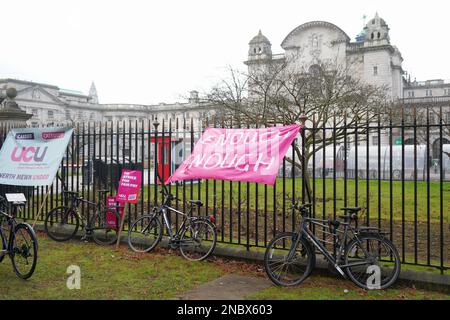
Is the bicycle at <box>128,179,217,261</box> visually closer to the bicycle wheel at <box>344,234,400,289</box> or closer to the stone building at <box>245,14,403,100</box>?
→ the bicycle wheel at <box>344,234,400,289</box>

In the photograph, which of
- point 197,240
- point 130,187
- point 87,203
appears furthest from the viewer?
point 87,203

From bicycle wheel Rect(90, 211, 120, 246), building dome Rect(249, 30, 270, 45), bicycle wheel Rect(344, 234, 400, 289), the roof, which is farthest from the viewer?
the roof

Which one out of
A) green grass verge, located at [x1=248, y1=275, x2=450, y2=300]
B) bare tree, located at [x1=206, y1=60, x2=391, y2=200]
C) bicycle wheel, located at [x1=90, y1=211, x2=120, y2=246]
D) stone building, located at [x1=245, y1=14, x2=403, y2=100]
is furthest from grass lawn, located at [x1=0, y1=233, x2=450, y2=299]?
stone building, located at [x1=245, y1=14, x2=403, y2=100]

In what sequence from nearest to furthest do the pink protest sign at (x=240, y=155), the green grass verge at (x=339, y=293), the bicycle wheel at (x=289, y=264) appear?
the green grass verge at (x=339, y=293)
the bicycle wheel at (x=289, y=264)
the pink protest sign at (x=240, y=155)

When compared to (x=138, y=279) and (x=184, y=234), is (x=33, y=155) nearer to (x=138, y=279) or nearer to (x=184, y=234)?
(x=184, y=234)

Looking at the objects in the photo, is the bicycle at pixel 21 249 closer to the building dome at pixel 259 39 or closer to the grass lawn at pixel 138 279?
the grass lawn at pixel 138 279

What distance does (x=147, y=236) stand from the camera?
7754mm

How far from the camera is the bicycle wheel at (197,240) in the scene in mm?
7051

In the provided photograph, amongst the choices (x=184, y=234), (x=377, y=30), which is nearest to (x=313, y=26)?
(x=377, y=30)

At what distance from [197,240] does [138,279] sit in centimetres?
142

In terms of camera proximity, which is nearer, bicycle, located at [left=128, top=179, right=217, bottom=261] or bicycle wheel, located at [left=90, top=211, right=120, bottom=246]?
bicycle, located at [left=128, top=179, right=217, bottom=261]

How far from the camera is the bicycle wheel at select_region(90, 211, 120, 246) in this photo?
8.16 meters

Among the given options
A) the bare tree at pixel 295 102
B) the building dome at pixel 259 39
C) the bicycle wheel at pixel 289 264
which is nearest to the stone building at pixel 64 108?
the building dome at pixel 259 39
